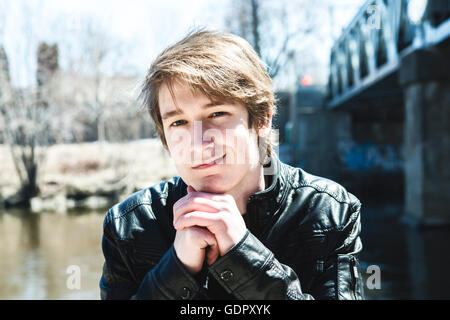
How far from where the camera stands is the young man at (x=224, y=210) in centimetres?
130

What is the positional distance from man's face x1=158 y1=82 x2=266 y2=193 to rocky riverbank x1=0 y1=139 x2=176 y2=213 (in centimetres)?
1349

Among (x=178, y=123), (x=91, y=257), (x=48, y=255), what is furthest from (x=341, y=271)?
(x=48, y=255)

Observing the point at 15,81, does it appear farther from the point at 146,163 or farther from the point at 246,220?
the point at 246,220

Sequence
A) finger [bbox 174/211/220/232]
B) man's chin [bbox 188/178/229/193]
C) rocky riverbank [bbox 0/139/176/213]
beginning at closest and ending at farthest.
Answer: finger [bbox 174/211/220/232], man's chin [bbox 188/178/229/193], rocky riverbank [bbox 0/139/176/213]

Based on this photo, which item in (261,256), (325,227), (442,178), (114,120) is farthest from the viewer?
(114,120)

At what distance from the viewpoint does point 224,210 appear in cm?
127

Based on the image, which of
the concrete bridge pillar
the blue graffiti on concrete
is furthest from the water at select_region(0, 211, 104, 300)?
the blue graffiti on concrete

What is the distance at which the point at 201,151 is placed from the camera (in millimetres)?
1372

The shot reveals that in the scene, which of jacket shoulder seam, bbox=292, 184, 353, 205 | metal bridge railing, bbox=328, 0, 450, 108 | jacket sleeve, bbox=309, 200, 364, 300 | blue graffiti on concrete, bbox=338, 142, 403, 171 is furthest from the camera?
blue graffiti on concrete, bbox=338, 142, 403, 171

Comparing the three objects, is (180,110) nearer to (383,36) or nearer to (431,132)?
(431,132)

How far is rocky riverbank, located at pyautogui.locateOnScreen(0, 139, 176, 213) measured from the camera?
57.6ft

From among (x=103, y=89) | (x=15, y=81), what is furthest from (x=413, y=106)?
(x=103, y=89)

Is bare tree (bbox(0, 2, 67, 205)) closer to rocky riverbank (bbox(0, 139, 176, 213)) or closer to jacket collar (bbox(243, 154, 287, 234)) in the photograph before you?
rocky riverbank (bbox(0, 139, 176, 213))

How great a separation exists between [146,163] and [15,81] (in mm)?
6755
